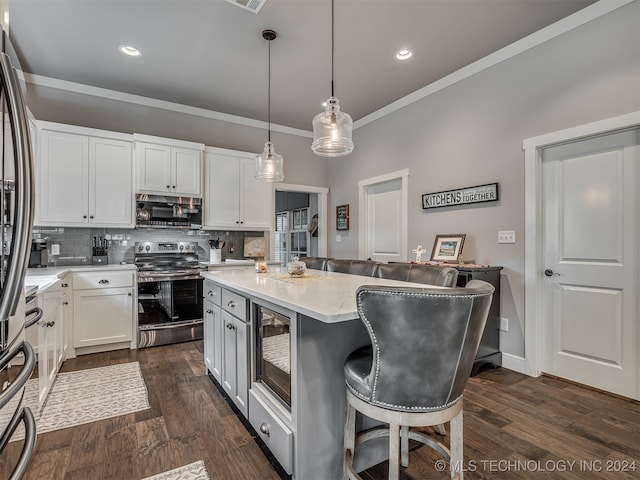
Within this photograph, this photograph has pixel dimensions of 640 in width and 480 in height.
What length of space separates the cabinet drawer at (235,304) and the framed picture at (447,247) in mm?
2262

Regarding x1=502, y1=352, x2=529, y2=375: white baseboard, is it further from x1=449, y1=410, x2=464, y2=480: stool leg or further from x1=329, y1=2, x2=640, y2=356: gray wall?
x1=449, y1=410, x2=464, y2=480: stool leg

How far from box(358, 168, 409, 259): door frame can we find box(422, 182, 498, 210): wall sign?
0.33m

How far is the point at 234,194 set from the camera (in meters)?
4.52

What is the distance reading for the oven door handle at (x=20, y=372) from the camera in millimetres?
701

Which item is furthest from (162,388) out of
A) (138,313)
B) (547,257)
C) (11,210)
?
(547,257)

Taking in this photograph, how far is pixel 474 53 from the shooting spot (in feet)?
10.6

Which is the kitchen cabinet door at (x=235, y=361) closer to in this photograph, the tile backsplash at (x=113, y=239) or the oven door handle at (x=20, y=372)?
the oven door handle at (x=20, y=372)

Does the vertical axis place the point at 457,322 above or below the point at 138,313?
above

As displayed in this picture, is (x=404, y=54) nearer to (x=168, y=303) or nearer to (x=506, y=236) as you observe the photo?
(x=506, y=236)

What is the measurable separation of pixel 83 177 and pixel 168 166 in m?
0.86

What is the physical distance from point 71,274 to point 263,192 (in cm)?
241

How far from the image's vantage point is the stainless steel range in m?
3.65

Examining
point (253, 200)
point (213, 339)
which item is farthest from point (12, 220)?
point (253, 200)

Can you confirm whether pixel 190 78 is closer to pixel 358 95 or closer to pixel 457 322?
pixel 358 95
